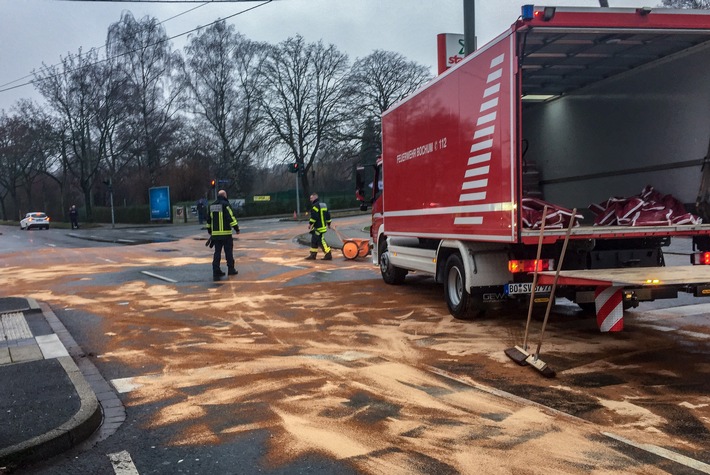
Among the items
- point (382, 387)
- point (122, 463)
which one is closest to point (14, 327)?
point (122, 463)

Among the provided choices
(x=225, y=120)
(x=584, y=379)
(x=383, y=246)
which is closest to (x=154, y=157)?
(x=225, y=120)

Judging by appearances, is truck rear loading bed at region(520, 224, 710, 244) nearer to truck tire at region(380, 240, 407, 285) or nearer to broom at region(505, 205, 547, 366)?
broom at region(505, 205, 547, 366)

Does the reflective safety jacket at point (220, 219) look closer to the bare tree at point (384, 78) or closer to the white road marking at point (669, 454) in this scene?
the white road marking at point (669, 454)

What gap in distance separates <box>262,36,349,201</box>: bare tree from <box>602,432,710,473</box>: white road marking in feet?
150

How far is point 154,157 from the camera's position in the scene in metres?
53.2

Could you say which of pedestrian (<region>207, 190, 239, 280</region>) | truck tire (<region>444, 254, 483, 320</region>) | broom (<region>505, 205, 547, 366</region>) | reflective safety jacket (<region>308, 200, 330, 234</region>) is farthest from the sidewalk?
reflective safety jacket (<region>308, 200, 330, 234</region>)

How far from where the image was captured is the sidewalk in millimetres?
4156

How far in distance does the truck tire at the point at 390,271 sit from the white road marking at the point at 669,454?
7775 mm

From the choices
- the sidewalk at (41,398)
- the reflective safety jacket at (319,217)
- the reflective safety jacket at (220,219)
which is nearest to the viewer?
the sidewalk at (41,398)

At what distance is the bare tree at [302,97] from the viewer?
49188 millimetres

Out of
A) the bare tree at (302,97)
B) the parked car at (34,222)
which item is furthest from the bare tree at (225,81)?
the parked car at (34,222)

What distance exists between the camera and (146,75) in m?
50.0

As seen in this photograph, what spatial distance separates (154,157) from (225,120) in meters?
6.96

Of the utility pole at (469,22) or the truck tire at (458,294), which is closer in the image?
the truck tire at (458,294)
